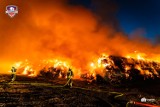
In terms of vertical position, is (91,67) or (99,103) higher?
(91,67)

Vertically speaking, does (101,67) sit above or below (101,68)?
above

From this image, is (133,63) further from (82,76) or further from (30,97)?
(30,97)

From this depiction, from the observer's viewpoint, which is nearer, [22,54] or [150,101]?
[150,101]

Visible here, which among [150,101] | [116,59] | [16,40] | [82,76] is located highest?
[16,40]

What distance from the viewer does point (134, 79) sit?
3681 cm

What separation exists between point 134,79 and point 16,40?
29866 mm

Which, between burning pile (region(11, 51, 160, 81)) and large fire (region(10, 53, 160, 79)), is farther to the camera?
large fire (region(10, 53, 160, 79))

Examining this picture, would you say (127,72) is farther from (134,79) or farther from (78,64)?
(78,64)

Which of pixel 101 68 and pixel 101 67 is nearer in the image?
pixel 101 68

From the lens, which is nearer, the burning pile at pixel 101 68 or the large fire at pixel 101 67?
the burning pile at pixel 101 68

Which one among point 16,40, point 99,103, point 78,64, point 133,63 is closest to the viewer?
point 99,103

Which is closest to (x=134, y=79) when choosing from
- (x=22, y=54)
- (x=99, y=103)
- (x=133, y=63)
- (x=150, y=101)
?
(x=133, y=63)

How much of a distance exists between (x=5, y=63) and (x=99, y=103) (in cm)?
3684

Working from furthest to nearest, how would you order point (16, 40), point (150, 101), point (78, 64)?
point (16, 40) → point (78, 64) → point (150, 101)
